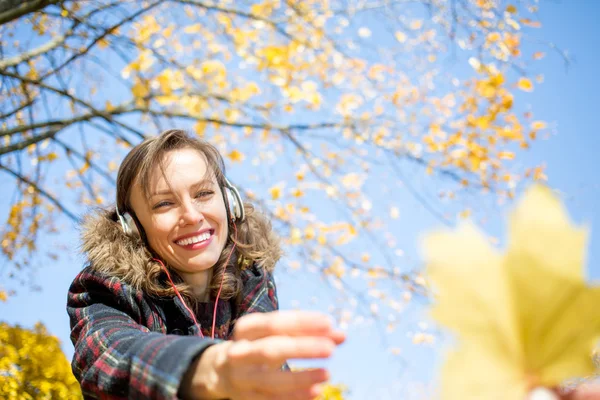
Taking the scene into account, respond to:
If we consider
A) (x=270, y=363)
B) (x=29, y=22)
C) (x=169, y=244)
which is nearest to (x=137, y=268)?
(x=169, y=244)

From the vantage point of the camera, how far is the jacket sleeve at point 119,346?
1.80 feet

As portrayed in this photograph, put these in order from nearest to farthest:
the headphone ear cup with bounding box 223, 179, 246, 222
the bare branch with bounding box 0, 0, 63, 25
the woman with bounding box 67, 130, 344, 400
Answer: the woman with bounding box 67, 130, 344, 400 → the headphone ear cup with bounding box 223, 179, 246, 222 → the bare branch with bounding box 0, 0, 63, 25

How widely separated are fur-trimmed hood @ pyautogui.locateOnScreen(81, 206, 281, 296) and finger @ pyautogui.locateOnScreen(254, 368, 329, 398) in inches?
31.2

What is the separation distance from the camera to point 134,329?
36.5 inches

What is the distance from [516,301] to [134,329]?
0.84 meters

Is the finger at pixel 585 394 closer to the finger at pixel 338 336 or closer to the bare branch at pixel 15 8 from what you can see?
the finger at pixel 338 336

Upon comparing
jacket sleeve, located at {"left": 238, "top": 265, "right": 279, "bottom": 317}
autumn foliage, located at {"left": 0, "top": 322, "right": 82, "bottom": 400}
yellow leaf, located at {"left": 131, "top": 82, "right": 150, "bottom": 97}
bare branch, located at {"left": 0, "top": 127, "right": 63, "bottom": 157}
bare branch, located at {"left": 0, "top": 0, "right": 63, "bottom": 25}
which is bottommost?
autumn foliage, located at {"left": 0, "top": 322, "right": 82, "bottom": 400}

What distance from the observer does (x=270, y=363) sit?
1.41ft

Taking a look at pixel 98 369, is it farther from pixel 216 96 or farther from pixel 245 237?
pixel 216 96

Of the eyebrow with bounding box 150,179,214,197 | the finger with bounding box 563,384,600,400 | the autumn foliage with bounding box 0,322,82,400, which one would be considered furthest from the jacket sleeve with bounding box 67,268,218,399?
the autumn foliage with bounding box 0,322,82,400

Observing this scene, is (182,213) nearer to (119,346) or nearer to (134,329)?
(134,329)

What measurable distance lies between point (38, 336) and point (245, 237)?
112 centimetres

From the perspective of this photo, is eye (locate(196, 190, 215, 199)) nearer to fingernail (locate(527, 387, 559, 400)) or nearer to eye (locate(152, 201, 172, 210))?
eye (locate(152, 201, 172, 210))

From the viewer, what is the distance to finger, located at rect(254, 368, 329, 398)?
0.42 meters
